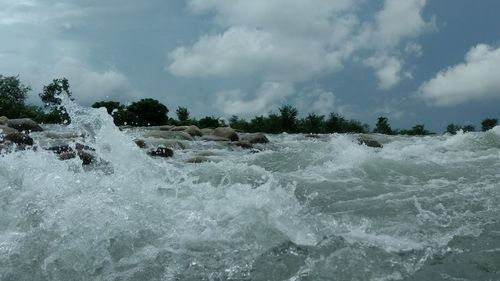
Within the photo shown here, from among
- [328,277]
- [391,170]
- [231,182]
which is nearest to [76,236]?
[328,277]

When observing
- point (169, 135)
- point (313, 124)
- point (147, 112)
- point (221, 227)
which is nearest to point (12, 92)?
point (147, 112)

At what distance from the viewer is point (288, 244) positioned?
3.73 meters

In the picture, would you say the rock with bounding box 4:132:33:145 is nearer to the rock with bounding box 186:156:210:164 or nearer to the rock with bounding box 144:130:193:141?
the rock with bounding box 144:130:193:141

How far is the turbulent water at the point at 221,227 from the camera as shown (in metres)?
3.38

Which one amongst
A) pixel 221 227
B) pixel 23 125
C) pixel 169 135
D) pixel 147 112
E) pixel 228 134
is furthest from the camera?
pixel 147 112

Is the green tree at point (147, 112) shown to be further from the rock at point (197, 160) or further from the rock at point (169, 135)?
the rock at point (197, 160)

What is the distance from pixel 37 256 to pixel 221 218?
1.38 metres

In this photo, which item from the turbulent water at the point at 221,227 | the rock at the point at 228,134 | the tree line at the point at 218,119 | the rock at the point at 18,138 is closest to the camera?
the turbulent water at the point at 221,227

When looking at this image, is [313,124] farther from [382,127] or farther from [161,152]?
[161,152]

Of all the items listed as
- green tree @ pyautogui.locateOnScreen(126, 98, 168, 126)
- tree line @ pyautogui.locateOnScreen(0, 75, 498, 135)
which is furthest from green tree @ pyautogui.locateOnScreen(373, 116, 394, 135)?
green tree @ pyautogui.locateOnScreen(126, 98, 168, 126)

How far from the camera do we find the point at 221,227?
4031 mm

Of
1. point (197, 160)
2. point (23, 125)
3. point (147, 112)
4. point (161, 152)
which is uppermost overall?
point (147, 112)

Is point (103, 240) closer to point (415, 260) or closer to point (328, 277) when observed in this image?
point (328, 277)

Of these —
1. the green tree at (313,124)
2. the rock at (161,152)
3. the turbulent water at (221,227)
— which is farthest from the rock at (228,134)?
the green tree at (313,124)
